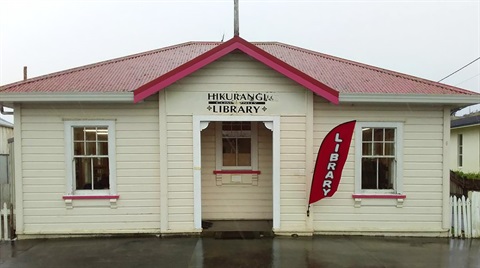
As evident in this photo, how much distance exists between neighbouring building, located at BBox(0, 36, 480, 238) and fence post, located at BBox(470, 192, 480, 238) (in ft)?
1.92

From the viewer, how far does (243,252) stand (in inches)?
238

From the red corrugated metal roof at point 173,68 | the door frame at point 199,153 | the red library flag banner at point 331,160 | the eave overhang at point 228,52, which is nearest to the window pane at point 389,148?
the red corrugated metal roof at point 173,68

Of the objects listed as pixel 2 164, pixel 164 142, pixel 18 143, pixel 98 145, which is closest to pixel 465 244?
pixel 164 142

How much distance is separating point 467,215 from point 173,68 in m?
8.02

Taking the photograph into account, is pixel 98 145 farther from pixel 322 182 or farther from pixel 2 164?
pixel 2 164

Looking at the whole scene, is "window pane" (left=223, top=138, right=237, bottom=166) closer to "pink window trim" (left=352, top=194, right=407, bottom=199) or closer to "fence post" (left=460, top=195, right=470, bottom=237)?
"pink window trim" (left=352, top=194, right=407, bottom=199)

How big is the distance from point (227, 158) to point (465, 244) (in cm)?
570

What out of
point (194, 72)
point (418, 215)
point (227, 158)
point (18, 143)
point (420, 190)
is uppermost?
point (194, 72)

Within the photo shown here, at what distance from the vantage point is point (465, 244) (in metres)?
6.75

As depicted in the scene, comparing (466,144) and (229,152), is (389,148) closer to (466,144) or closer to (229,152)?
(229,152)

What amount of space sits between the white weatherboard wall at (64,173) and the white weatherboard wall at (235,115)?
43 centimetres

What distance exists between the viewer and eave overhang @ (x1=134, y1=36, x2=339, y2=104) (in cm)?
654

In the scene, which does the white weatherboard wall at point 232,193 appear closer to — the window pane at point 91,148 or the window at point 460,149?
the window pane at point 91,148

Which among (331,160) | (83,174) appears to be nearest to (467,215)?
(331,160)
